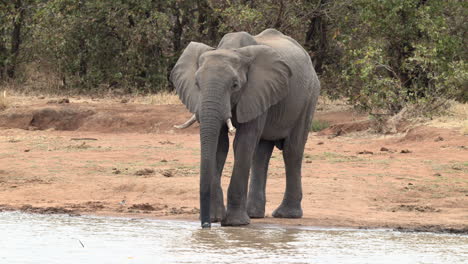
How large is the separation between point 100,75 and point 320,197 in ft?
37.2

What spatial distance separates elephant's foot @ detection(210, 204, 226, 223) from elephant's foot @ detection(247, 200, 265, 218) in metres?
0.64

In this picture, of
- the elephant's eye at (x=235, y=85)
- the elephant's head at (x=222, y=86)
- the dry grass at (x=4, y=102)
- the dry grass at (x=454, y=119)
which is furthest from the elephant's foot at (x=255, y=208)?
the dry grass at (x=4, y=102)

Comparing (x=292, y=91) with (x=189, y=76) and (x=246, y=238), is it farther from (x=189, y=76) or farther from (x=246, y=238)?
(x=246, y=238)

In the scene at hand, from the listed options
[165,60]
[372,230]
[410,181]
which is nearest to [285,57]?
[372,230]

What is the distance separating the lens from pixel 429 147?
46.8ft

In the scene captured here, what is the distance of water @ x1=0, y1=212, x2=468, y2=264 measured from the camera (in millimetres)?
6977

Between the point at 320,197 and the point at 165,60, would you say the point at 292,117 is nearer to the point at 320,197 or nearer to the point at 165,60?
the point at 320,197

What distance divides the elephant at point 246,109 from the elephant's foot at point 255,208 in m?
0.01

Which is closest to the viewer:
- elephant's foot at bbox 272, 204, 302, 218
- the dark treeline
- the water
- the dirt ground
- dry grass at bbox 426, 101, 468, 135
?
the water

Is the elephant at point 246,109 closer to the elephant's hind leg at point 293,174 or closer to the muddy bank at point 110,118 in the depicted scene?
the elephant's hind leg at point 293,174

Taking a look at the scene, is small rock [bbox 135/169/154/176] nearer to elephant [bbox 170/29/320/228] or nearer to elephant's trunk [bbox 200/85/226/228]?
elephant [bbox 170/29/320/228]

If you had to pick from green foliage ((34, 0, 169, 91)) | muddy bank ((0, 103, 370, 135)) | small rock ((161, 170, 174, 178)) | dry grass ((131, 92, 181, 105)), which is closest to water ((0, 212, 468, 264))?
small rock ((161, 170, 174, 178))

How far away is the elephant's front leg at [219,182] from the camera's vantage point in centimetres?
830

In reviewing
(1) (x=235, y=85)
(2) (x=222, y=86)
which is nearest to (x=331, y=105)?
(1) (x=235, y=85)
